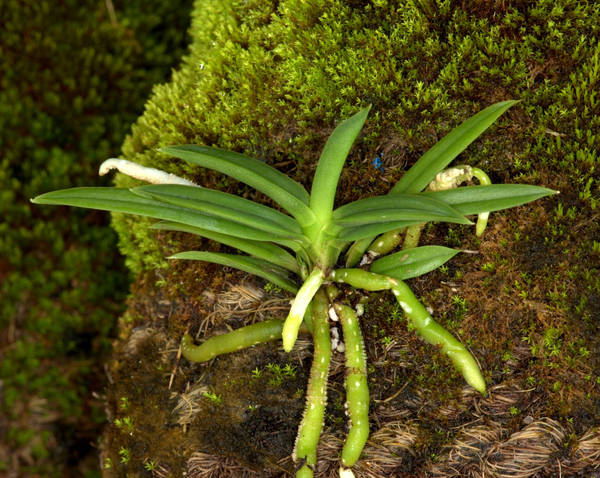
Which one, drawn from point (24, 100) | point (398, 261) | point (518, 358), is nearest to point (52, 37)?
point (24, 100)

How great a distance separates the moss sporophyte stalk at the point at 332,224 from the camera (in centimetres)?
172

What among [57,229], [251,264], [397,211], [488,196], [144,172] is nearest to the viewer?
[397,211]

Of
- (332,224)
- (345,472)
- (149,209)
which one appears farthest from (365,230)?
(345,472)

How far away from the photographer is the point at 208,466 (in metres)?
2.03

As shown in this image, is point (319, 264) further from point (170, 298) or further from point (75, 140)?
point (75, 140)

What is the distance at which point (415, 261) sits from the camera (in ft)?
6.03

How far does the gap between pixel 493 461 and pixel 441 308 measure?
582mm

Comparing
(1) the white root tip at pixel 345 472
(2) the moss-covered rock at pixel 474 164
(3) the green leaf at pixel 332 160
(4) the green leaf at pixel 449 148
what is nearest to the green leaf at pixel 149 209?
(3) the green leaf at pixel 332 160

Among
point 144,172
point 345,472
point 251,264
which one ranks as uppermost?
point 144,172

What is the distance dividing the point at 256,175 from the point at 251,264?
0.36 metres

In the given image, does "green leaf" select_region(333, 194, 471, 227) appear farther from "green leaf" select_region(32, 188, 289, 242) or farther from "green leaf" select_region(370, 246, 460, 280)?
"green leaf" select_region(32, 188, 289, 242)

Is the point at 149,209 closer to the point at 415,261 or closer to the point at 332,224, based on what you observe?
the point at 332,224

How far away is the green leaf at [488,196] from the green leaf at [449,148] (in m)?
0.08

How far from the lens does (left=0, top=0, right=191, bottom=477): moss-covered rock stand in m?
3.18
